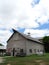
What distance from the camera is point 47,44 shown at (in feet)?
227

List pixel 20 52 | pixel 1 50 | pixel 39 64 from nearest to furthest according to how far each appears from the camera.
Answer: pixel 39 64, pixel 20 52, pixel 1 50

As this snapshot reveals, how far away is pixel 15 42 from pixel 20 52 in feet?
11.4

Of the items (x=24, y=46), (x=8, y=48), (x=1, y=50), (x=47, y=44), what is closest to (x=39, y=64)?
(x=24, y=46)

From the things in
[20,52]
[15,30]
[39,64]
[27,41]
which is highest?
[15,30]

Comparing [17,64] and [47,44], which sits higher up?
[47,44]

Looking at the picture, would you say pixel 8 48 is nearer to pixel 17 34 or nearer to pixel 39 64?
pixel 17 34

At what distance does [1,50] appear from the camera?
259 feet

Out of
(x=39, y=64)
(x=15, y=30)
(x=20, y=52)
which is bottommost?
(x=39, y=64)

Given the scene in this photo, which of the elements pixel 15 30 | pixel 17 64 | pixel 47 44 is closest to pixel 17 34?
pixel 15 30

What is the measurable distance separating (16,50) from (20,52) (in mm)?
1622

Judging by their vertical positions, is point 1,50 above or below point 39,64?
above

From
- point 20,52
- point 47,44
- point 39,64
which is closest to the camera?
point 39,64

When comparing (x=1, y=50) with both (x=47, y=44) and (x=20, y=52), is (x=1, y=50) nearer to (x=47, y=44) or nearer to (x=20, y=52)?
(x=47, y=44)

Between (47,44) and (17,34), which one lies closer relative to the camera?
(17,34)
